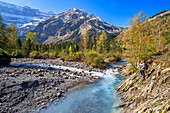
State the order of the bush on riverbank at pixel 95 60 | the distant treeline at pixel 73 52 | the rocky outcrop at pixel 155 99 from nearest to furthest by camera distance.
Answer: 1. the rocky outcrop at pixel 155 99
2. the distant treeline at pixel 73 52
3. the bush on riverbank at pixel 95 60

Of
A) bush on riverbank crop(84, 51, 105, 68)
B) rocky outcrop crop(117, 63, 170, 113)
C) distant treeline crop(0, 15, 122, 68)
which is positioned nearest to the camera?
rocky outcrop crop(117, 63, 170, 113)

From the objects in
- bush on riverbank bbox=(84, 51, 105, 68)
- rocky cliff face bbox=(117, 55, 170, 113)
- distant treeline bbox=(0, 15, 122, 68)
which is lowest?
rocky cliff face bbox=(117, 55, 170, 113)

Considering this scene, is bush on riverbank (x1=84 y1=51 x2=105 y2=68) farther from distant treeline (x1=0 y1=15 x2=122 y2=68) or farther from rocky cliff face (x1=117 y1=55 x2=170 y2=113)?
rocky cliff face (x1=117 y1=55 x2=170 y2=113)

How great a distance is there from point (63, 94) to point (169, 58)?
12634 mm

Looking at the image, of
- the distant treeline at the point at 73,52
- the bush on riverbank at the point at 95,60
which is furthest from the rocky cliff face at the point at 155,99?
the distant treeline at the point at 73,52

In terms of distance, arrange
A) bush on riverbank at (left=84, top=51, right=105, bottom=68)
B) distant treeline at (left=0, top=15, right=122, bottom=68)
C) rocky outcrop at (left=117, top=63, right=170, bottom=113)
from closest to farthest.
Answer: rocky outcrop at (left=117, top=63, right=170, bottom=113)
distant treeline at (left=0, top=15, right=122, bottom=68)
bush on riverbank at (left=84, top=51, right=105, bottom=68)

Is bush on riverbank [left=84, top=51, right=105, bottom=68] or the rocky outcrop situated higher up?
bush on riverbank [left=84, top=51, right=105, bottom=68]

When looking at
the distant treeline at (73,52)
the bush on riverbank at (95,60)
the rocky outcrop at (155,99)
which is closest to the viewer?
the rocky outcrop at (155,99)

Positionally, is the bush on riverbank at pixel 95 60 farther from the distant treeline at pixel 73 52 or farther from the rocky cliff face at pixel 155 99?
the rocky cliff face at pixel 155 99

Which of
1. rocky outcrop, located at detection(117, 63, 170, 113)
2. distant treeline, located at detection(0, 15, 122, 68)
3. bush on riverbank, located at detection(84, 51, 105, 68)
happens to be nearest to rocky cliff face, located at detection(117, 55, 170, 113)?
rocky outcrop, located at detection(117, 63, 170, 113)

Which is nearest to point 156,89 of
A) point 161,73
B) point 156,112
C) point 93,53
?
point 161,73

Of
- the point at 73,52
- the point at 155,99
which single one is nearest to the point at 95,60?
the point at 155,99

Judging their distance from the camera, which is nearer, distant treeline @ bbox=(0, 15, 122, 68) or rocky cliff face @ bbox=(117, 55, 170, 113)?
rocky cliff face @ bbox=(117, 55, 170, 113)

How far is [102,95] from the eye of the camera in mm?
12188
